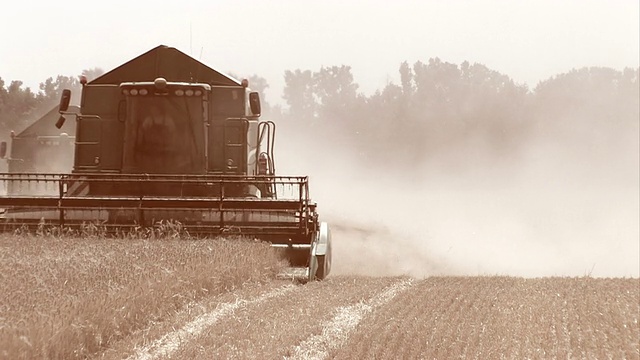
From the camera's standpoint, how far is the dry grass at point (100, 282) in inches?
313

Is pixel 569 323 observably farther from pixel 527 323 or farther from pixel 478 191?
pixel 478 191

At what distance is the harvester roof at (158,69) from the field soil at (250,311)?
443cm

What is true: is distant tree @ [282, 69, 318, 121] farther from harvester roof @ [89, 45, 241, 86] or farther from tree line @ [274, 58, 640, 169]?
harvester roof @ [89, 45, 241, 86]

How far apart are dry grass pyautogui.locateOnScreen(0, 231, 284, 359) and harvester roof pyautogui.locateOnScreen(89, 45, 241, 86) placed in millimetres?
3609

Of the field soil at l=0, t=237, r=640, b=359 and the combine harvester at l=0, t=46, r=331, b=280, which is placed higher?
the combine harvester at l=0, t=46, r=331, b=280

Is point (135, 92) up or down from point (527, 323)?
up

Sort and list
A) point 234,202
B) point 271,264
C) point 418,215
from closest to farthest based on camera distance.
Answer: point 271,264
point 234,202
point 418,215

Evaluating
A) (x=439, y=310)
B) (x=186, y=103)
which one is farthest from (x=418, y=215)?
(x=439, y=310)

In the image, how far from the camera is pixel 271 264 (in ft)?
45.6

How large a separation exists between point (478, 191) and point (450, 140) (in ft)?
30.2

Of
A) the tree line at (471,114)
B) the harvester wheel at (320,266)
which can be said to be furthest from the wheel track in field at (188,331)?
the tree line at (471,114)

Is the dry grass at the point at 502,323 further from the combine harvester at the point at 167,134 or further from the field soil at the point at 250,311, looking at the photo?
the combine harvester at the point at 167,134

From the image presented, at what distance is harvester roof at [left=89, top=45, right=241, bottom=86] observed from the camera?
17062 millimetres

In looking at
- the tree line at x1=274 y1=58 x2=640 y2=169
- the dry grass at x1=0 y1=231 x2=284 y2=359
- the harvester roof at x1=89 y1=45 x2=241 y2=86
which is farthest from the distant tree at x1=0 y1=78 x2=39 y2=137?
the dry grass at x1=0 y1=231 x2=284 y2=359
